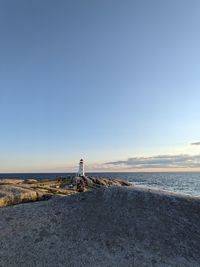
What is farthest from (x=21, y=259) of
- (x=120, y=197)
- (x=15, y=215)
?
(x=120, y=197)

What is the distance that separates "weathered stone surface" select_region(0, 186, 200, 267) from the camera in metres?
12.5

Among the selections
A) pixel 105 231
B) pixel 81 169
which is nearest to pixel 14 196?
pixel 105 231

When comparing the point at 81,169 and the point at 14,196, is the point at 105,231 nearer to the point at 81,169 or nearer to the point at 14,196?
the point at 14,196

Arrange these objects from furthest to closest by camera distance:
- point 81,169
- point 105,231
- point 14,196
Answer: point 81,169
point 14,196
point 105,231

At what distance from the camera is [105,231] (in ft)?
45.8

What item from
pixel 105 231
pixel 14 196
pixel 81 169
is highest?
pixel 81 169

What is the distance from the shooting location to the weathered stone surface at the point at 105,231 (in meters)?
12.5

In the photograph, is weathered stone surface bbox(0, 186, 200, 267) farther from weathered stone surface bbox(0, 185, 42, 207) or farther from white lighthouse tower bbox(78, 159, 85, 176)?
white lighthouse tower bbox(78, 159, 85, 176)

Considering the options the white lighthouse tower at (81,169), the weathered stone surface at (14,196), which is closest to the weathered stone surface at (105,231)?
the weathered stone surface at (14,196)

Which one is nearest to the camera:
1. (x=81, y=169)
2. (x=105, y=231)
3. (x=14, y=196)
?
(x=105, y=231)

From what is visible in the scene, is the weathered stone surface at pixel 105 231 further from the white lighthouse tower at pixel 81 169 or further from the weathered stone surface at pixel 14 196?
the white lighthouse tower at pixel 81 169

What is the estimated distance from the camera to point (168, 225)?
1423 cm

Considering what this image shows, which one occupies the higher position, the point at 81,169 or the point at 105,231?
the point at 81,169

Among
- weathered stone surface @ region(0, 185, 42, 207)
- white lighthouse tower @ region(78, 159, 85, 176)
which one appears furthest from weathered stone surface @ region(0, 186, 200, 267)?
white lighthouse tower @ region(78, 159, 85, 176)
